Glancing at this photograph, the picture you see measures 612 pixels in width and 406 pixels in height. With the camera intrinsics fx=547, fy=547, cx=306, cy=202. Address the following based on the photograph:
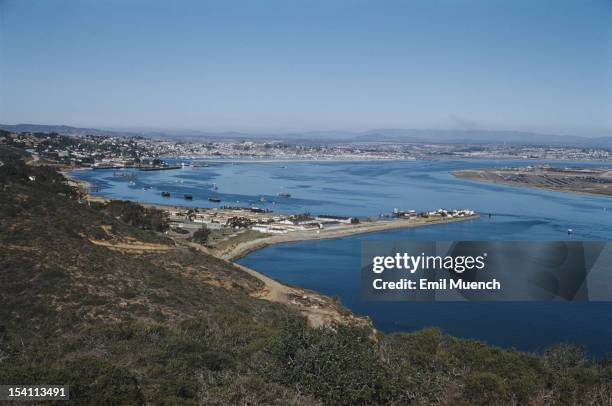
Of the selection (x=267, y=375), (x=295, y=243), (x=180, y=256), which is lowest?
(x=295, y=243)

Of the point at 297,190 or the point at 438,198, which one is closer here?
the point at 438,198

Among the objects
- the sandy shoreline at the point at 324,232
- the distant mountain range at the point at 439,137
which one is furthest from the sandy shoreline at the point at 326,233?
the distant mountain range at the point at 439,137

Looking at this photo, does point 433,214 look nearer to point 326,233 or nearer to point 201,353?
point 326,233

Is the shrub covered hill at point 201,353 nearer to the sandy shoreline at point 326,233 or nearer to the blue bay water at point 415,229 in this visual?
the blue bay water at point 415,229

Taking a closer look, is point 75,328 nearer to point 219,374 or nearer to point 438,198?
point 219,374

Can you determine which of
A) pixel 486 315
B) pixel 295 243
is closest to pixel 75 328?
pixel 486 315

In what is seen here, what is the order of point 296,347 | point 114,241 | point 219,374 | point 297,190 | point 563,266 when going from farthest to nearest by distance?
1. point 297,190
2. point 563,266
3. point 114,241
4. point 296,347
5. point 219,374

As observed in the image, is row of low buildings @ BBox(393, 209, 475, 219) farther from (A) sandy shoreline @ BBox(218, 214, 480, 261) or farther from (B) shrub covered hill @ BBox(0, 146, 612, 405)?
(B) shrub covered hill @ BBox(0, 146, 612, 405)

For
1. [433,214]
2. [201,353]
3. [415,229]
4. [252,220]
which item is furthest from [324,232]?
[201,353]
